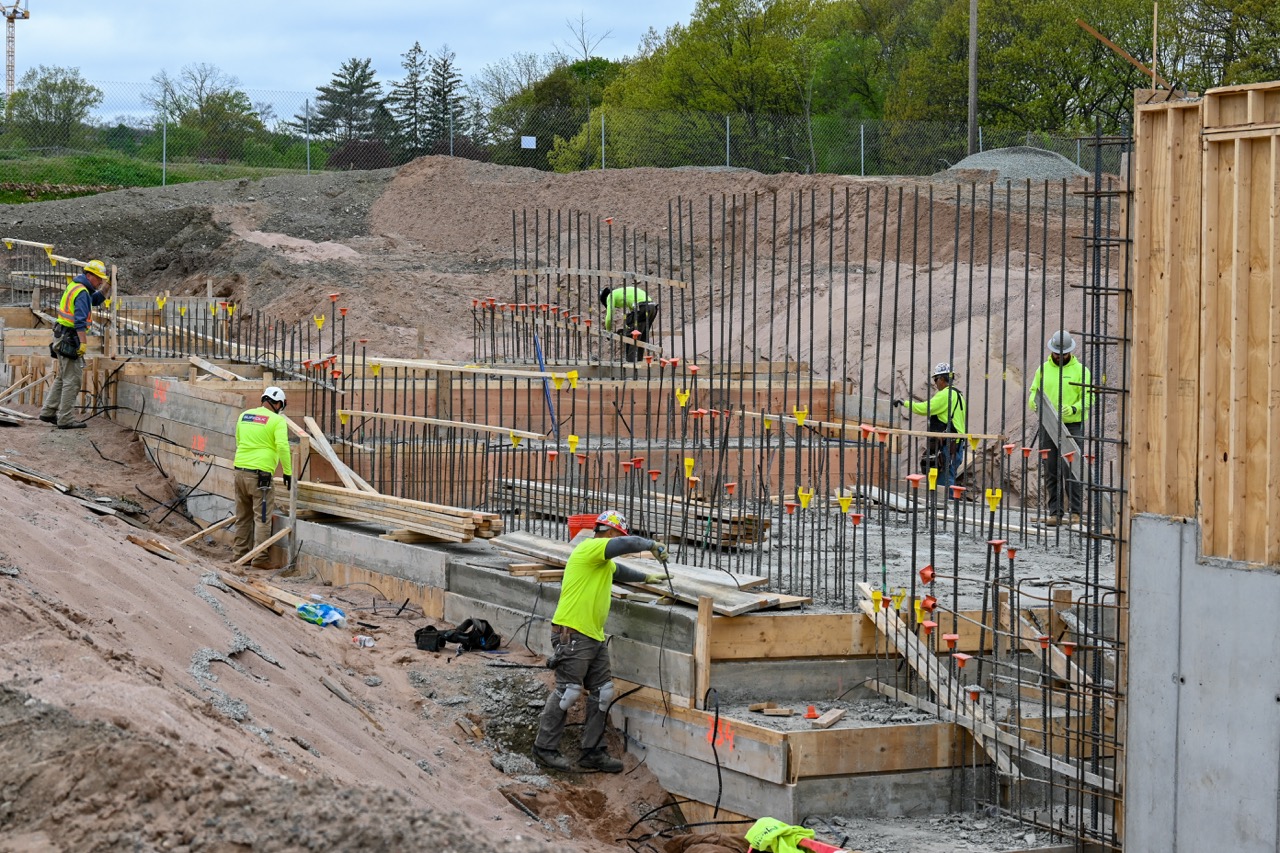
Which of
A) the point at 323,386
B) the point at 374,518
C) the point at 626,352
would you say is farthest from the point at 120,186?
the point at 374,518

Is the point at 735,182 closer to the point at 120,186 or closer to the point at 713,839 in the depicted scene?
the point at 120,186

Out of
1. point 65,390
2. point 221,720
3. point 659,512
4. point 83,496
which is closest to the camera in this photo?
point 221,720

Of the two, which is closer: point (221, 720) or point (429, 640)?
point (221, 720)

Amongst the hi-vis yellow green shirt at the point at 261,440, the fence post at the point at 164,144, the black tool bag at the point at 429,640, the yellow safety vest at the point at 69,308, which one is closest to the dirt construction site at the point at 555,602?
the black tool bag at the point at 429,640

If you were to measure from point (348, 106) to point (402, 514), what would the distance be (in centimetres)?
2962

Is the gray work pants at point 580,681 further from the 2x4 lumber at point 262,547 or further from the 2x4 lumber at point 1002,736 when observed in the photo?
the 2x4 lumber at point 262,547

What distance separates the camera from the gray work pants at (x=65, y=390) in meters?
14.8

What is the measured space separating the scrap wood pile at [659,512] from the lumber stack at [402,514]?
0.65 metres

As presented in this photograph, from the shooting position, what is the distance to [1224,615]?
6320mm

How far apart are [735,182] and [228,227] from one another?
10.3 meters

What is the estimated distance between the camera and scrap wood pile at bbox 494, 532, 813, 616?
8688 millimetres

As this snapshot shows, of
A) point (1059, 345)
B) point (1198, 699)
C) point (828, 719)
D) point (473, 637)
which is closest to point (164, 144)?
point (473, 637)

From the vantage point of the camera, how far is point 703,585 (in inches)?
354

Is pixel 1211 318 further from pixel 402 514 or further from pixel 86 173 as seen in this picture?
pixel 86 173
